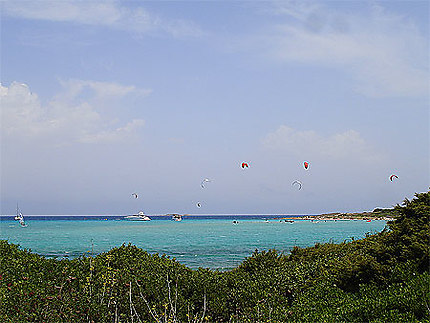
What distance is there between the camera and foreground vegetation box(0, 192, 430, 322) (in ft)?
22.8

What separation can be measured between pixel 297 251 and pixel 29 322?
341 inches

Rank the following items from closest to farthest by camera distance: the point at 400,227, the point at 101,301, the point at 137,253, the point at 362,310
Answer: the point at 362,310, the point at 101,301, the point at 400,227, the point at 137,253

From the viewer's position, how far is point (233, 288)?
928 centimetres

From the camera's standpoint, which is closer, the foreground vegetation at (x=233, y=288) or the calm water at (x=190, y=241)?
the foreground vegetation at (x=233, y=288)

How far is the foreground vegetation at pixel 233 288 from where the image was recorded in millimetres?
6941

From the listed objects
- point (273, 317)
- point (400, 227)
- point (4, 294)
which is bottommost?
point (273, 317)

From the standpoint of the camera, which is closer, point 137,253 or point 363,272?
point 363,272

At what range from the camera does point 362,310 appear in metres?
6.96

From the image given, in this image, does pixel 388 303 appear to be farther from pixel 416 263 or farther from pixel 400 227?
pixel 400 227

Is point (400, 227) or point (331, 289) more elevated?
point (400, 227)

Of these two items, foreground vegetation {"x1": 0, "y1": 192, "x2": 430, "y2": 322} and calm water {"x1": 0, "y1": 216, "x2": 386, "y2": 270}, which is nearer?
foreground vegetation {"x1": 0, "y1": 192, "x2": 430, "y2": 322}

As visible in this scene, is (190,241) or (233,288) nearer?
(233,288)

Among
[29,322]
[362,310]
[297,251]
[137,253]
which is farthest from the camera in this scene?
[297,251]

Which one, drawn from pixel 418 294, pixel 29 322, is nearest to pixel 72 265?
pixel 29 322
